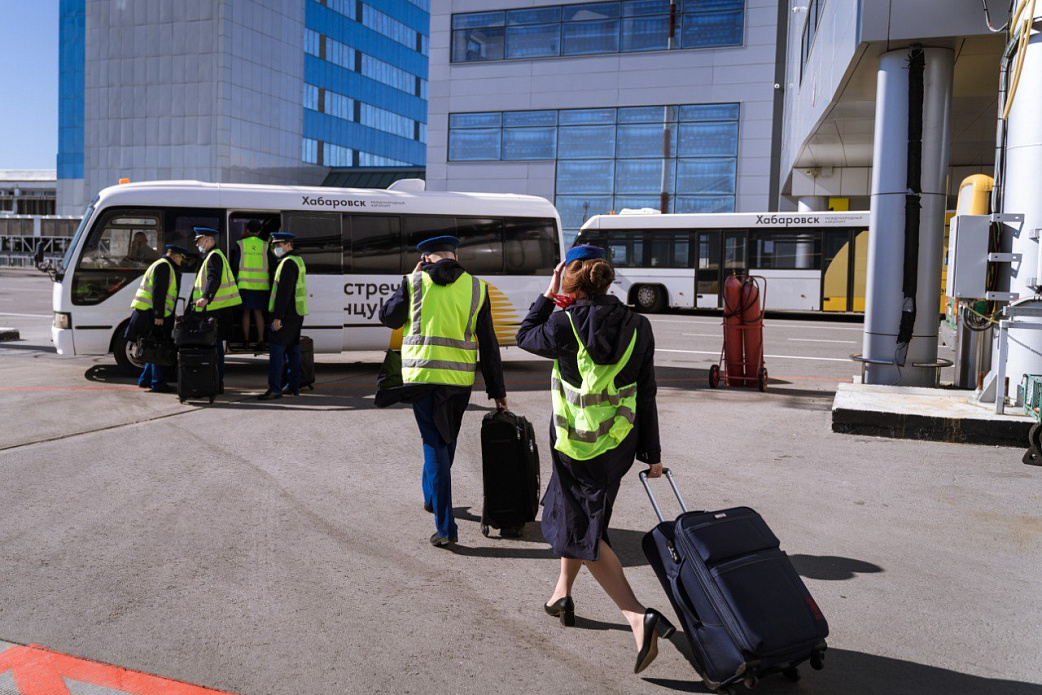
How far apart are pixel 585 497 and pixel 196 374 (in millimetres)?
7309

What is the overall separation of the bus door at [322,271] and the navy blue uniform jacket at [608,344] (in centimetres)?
919

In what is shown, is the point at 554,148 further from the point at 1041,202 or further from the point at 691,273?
the point at 1041,202

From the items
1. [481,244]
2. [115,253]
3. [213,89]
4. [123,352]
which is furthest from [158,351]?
[213,89]

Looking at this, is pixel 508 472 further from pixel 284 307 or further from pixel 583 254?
pixel 284 307

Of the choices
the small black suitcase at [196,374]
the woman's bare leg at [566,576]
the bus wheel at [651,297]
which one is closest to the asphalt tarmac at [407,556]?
the woman's bare leg at [566,576]

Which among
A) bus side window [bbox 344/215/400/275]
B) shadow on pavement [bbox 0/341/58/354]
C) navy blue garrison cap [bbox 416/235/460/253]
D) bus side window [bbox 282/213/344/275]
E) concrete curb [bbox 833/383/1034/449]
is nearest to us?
navy blue garrison cap [bbox 416/235/460/253]

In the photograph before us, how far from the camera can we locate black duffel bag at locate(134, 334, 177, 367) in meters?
10.8

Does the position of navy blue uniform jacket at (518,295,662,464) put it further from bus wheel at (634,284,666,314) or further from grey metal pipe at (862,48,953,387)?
bus wheel at (634,284,666,314)

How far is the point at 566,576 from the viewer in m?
4.36

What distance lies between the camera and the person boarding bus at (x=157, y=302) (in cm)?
1088

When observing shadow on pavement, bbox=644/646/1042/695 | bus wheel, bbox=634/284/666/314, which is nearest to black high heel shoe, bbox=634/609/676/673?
shadow on pavement, bbox=644/646/1042/695

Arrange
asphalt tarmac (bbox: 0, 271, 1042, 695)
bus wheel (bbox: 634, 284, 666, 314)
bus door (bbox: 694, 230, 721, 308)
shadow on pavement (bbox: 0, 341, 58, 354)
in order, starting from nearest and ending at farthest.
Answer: asphalt tarmac (bbox: 0, 271, 1042, 695), shadow on pavement (bbox: 0, 341, 58, 354), bus door (bbox: 694, 230, 721, 308), bus wheel (bbox: 634, 284, 666, 314)

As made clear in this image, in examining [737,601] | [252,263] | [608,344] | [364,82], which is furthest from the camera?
[364,82]

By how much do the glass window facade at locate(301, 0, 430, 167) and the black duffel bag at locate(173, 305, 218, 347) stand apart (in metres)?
60.7
